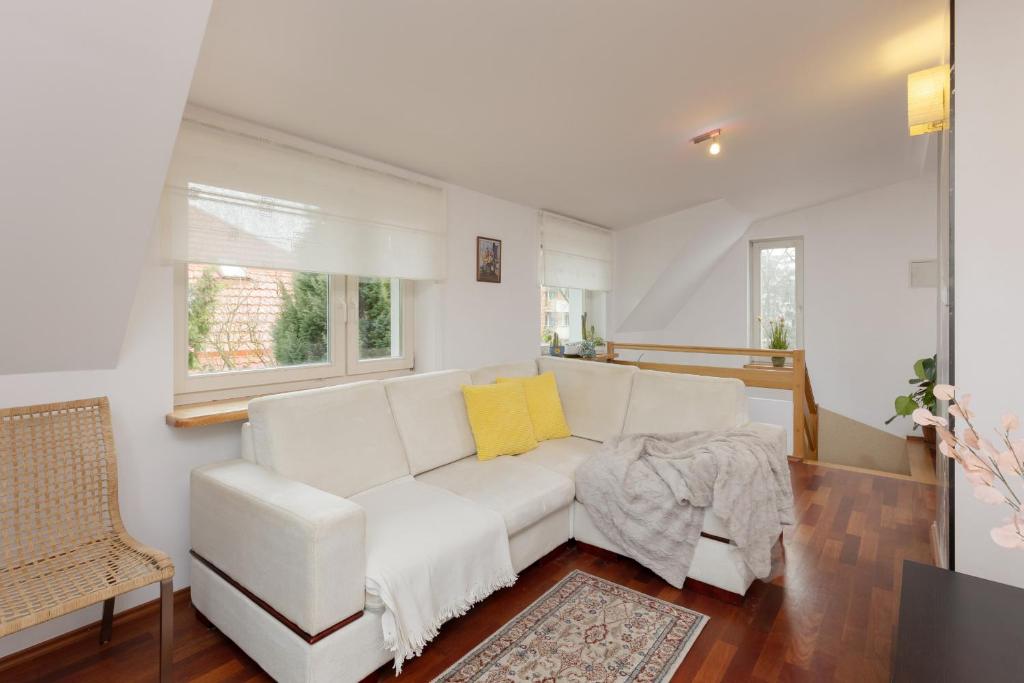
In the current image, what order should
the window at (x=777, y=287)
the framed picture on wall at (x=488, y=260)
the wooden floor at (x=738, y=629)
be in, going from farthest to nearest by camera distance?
the window at (x=777, y=287) < the framed picture on wall at (x=488, y=260) < the wooden floor at (x=738, y=629)

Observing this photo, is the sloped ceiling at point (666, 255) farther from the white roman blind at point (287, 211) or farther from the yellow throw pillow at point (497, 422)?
the yellow throw pillow at point (497, 422)

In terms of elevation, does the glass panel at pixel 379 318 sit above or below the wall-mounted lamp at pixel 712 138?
below

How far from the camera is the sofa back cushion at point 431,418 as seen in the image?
2.50 metres

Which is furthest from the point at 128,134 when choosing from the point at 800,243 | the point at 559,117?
the point at 800,243

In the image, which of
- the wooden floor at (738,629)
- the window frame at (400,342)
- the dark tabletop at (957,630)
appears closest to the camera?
the dark tabletop at (957,630)

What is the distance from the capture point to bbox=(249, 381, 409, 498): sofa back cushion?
203 cm

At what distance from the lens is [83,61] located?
3.82ft

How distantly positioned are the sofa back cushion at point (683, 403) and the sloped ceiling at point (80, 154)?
242 centimetres

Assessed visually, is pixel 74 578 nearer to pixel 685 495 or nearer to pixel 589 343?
pixel 685 495

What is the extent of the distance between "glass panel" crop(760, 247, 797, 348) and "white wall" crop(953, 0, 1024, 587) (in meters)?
4.03

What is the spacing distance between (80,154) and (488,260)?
8.69 feet

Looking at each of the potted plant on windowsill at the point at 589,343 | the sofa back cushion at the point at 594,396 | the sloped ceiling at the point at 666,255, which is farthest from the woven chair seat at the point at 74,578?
the sloped ceiling at the point at 666,255

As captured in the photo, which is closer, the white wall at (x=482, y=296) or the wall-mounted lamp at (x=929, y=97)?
the wall-mounted lamp at (x=929, y=97)

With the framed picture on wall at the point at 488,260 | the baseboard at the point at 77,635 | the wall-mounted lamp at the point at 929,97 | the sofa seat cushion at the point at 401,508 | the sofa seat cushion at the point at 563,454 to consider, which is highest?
the wall-mounted lamp at the point at 929,97
